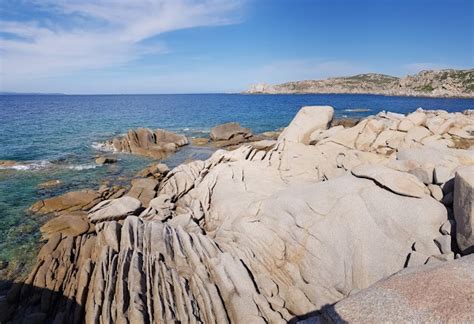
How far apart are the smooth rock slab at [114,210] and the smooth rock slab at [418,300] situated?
52.0 ft

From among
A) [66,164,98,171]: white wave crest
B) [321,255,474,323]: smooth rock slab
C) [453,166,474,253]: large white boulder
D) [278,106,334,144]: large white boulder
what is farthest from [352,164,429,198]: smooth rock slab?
[66,164,98,171]: white wave crest

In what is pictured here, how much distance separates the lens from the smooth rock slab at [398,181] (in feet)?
42.2

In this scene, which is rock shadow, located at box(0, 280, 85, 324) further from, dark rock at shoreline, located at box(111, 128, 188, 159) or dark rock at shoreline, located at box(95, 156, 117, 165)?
dark rock at shoreline, located at box(111, 128, 188, 159)

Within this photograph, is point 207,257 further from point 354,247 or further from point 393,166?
point 393,166

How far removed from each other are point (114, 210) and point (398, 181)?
52.7 feet

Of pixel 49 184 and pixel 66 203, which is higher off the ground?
pixel 66 203

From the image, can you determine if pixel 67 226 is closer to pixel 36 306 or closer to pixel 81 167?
pixel 36 306

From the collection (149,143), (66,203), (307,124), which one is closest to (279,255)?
(307,124)

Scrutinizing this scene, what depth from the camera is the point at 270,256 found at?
13938mm

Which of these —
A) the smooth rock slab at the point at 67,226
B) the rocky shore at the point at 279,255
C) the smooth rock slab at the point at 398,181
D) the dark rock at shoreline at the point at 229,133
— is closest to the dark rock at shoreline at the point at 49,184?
the smooth rock slab at the point at 67,226

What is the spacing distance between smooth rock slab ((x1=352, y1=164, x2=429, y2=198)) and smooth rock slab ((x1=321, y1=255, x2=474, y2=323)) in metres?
5.89

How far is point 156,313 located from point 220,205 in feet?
27.2

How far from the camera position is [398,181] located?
519 inches

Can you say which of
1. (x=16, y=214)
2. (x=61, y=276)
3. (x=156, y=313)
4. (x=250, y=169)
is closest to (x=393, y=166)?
(x=250, y=169)
